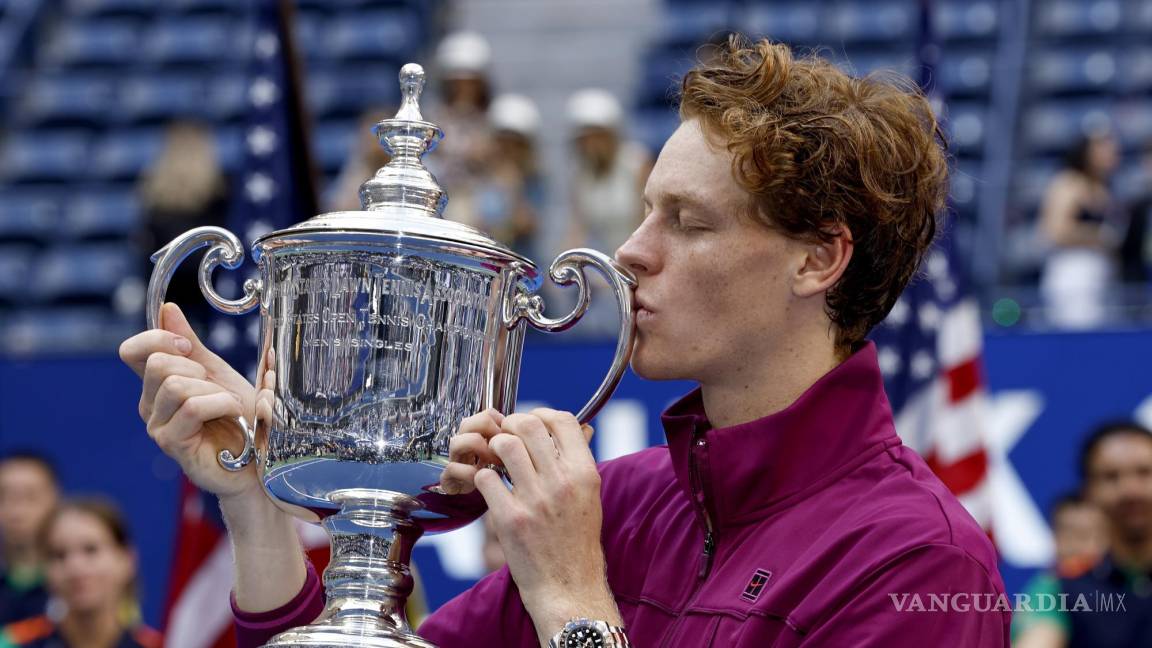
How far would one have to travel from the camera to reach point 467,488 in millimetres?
1486

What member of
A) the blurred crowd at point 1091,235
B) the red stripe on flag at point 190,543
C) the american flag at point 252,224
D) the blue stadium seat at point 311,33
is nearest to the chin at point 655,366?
the american flag at point 252,224

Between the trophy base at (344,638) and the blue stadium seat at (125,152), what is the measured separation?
7.08 metres

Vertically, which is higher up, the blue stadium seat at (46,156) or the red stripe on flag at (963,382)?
the blue stadium seat at (46,156)

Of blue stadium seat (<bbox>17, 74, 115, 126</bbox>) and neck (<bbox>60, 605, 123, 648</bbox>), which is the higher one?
blue stadium seat (<bbox>17, 74, 115, 126</bbox>)

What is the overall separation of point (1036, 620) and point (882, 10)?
5234 millimetres

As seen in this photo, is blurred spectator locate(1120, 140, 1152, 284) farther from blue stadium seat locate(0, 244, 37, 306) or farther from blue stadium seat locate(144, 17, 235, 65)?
blue stadium seat locate(144, 17, 235, 65)

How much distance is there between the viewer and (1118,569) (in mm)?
3734

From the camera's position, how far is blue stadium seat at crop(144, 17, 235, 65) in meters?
8.99

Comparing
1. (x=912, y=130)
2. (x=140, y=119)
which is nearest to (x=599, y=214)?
(x=912, y=130)

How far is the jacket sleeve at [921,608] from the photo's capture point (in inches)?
53.6

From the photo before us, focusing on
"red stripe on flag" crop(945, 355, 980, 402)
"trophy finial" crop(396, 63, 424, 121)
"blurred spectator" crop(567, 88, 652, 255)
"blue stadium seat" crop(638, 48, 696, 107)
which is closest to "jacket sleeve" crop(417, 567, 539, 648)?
"trophy finial" crop(396, 63, 424, 121)

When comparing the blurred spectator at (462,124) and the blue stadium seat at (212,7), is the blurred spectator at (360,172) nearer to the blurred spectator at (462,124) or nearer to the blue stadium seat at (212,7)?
the blurred spectator at (462,124)

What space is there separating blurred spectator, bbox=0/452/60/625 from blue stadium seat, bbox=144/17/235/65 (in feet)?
15.5

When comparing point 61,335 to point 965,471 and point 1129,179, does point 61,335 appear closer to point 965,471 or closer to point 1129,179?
point 965,471
